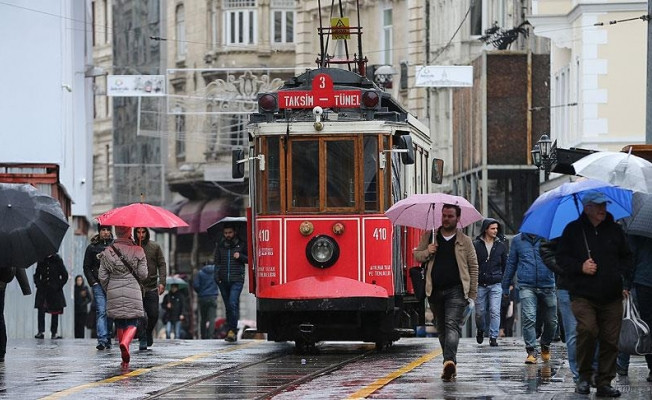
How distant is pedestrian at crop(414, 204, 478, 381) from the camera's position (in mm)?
18688

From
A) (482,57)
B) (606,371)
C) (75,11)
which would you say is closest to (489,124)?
(482,57)

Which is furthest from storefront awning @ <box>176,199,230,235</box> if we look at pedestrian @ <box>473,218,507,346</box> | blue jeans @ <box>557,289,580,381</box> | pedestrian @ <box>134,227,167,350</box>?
blue jeans @ <box>557,289,580,381</box>

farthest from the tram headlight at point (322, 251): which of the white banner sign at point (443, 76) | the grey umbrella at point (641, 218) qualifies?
the white banner sign at point (443, 76)

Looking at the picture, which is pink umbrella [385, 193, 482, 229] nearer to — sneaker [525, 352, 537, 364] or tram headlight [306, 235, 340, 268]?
sneaker [525, 352, 537, 364]

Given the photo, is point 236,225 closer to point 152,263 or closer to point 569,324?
point 152,263

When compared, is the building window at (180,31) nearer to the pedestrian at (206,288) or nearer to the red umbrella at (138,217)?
the pedestrian at (206,288)

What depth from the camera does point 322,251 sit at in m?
23.4

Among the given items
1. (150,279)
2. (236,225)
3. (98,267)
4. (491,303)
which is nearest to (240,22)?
(236,225)

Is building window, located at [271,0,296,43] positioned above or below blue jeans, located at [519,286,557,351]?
above

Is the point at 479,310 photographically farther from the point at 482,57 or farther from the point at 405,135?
the point at 482,57

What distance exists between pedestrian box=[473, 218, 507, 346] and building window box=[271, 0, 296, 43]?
39.1 meters

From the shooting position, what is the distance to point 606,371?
54.9ft

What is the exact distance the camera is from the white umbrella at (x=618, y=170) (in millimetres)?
17438

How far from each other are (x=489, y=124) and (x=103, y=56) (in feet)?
107
